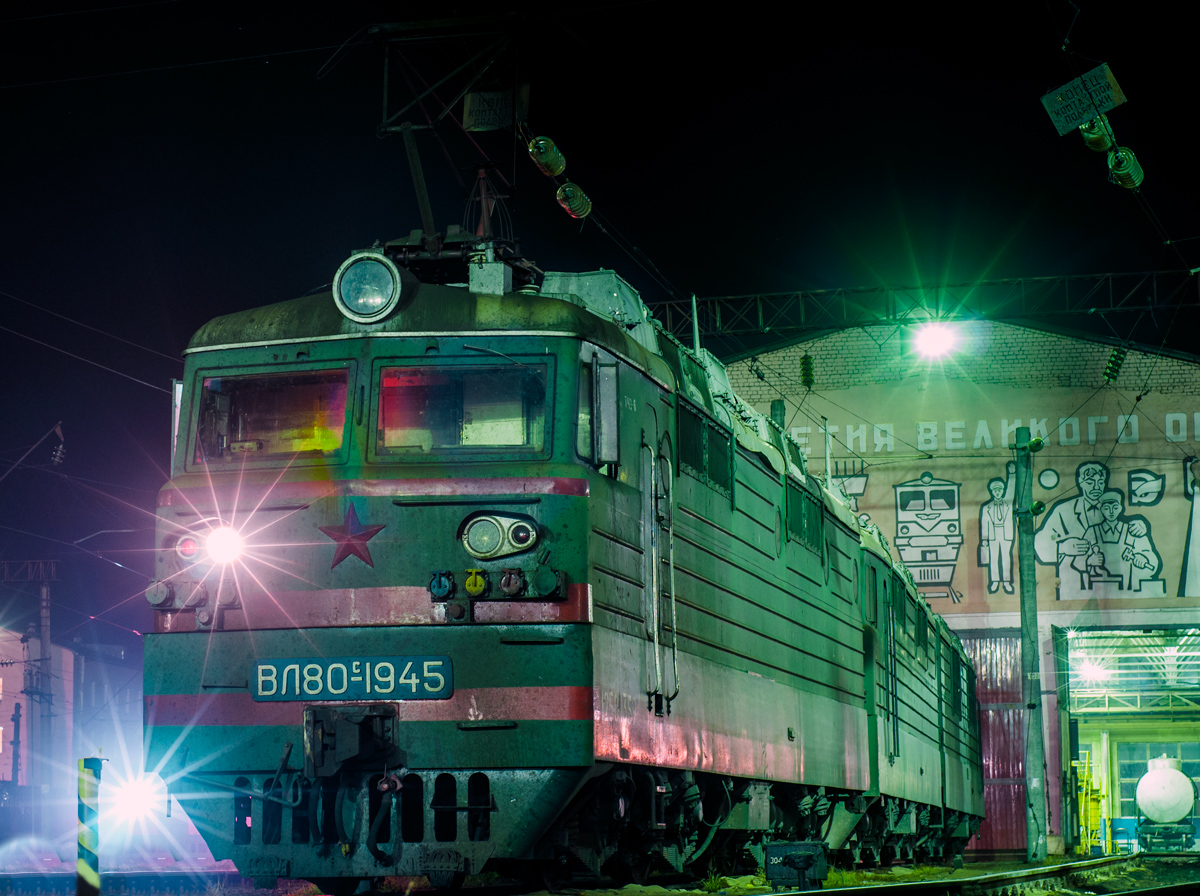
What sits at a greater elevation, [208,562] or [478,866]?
[208,562]

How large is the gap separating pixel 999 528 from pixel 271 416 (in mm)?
27307

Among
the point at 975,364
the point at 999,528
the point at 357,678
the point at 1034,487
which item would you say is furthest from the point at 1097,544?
the point at 357,678

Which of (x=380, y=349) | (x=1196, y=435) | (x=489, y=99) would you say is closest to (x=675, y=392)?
(x=380, y=349)

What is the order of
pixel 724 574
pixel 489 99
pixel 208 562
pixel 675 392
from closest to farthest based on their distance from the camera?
pixel 208 562, pixel 675 392, pixel 724 574, pixel 489 99

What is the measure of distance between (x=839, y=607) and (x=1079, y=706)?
3814 cm

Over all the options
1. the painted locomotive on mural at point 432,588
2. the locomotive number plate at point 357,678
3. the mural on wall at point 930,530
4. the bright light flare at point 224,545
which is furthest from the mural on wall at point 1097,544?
the bright light flare at point 224,545

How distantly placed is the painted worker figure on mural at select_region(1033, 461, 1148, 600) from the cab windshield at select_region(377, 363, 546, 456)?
89.2ft

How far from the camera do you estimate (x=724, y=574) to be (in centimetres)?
1027

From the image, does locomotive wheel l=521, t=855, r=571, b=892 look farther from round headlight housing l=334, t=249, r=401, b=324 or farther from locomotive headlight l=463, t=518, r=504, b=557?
round headlight housing l=334, t=249, r=401, b=324

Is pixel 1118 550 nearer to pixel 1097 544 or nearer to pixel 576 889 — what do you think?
pixel 1097 544

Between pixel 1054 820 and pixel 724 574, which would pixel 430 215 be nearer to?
pixel 724 574

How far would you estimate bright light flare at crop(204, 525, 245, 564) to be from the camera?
8250mm

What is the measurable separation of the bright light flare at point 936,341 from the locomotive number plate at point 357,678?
27554 millimetres

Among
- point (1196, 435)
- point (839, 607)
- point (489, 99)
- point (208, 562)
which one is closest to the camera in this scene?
point (208, 562)
